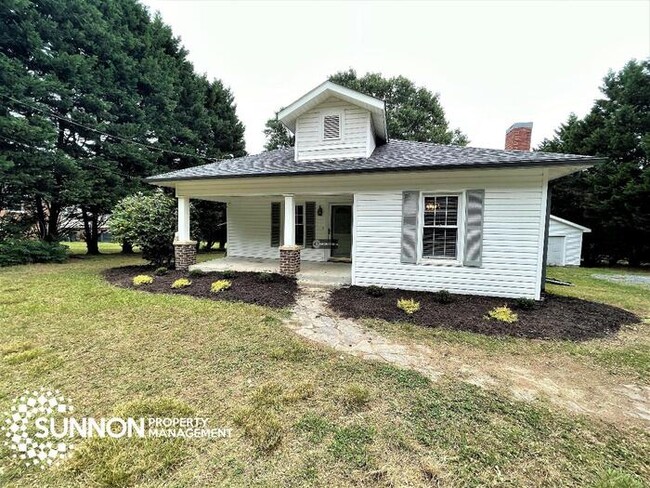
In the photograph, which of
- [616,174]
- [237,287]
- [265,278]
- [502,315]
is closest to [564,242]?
[616,174]

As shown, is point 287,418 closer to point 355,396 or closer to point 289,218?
point 355,396

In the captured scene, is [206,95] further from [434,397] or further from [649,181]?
[649,181]

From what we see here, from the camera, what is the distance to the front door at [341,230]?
10.7 metres

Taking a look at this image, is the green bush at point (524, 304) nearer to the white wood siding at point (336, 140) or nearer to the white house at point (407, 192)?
the white house at point (407, 192)

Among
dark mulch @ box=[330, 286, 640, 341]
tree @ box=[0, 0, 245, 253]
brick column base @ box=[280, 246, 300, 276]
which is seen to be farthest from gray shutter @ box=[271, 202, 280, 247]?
tree @ box=[0, 0, 245, 253]

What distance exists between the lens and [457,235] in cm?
677

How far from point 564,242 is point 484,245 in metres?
11.9

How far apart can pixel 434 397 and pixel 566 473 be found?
107cm

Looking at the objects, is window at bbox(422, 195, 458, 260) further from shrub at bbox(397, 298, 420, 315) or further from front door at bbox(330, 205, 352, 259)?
front door at bbox(330, 205, 352, 259)

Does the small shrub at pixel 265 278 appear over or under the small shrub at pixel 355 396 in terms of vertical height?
over

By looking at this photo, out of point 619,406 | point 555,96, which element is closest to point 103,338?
point 619,406

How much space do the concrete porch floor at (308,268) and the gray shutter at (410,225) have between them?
1.71 meters

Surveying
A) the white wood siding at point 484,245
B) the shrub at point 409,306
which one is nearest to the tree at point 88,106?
the white wood siding at point 484,245

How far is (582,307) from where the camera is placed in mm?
6047
